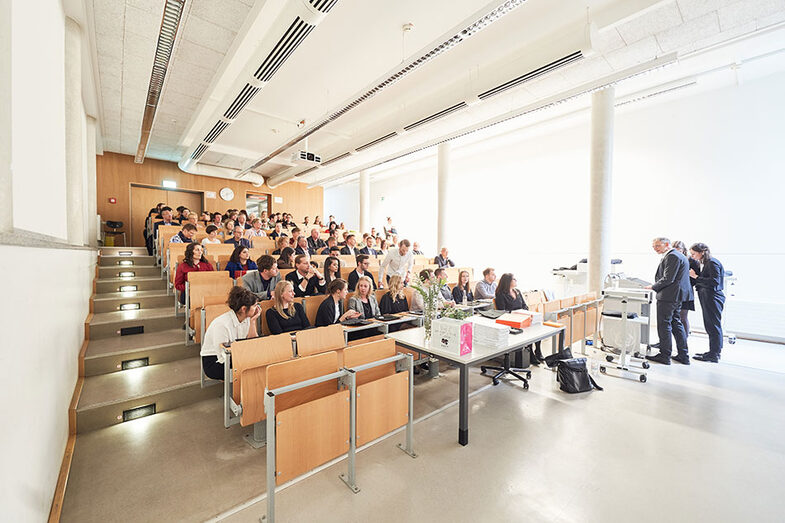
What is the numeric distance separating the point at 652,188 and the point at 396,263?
5.89 m

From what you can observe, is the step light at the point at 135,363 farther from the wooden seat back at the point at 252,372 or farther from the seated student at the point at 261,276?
the wooden seat back at the point at 252,372

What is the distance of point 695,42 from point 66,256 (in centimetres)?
758

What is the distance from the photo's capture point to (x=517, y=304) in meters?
4.69

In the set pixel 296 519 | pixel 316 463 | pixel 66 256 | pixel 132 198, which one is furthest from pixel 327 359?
pixel 132 198

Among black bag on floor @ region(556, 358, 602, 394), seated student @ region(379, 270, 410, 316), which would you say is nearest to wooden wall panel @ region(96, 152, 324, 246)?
seated student @ region(379, 270, 410, 316)

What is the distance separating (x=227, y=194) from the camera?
40.0 feet

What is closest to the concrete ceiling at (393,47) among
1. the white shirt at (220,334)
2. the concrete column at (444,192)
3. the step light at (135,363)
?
the concrete column at (444,192)

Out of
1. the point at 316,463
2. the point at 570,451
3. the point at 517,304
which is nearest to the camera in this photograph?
the point at 316,463

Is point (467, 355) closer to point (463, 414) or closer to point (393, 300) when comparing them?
point (463, 414)

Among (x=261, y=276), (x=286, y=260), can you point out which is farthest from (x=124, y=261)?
(x=261, y=276)

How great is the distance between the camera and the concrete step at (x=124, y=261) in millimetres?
5910

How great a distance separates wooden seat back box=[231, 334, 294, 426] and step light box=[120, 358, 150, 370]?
1743mm

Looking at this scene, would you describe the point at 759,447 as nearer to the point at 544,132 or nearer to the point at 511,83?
the point at 511,83

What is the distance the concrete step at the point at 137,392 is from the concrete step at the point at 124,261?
3695mm
